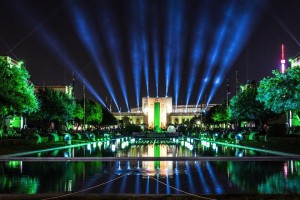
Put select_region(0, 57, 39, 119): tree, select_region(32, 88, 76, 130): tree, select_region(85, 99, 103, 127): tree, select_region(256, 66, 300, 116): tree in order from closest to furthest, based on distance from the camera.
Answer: select_region(0, 57, 39, 119): tree, select_region(256, 66, 300, 116): tree, select_region(32, 88, 76, 130): tree, select_region(85, 99, 103, 127): tree

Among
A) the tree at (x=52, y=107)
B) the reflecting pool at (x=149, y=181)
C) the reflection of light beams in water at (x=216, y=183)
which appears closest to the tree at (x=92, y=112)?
the tree at (x=52, y=107)

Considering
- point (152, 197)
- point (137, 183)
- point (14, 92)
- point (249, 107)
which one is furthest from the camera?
point (249, 107)

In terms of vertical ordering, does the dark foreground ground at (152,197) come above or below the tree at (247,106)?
below

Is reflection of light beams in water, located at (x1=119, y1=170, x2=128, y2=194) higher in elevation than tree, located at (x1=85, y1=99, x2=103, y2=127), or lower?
lower

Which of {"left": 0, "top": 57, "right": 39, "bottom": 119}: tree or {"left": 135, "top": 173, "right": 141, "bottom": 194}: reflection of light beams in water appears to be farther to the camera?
{"left": 0, "top": 57, "right": 39, "bottom": 119}: tree

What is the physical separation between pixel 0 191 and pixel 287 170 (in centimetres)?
1258

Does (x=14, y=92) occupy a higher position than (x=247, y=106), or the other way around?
(x=14, y=92)

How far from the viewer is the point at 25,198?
13.0 meters

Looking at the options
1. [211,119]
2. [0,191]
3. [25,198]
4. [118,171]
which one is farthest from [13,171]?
[211,119]

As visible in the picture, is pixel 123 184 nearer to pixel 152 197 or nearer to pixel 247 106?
pixel 152 197

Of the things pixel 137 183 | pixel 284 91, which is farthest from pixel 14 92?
pixel 137 183

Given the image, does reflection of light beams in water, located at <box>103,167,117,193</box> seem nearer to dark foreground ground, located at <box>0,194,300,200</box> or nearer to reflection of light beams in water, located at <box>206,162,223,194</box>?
dark foreground ground, located at <box>0,194,300,200</box>

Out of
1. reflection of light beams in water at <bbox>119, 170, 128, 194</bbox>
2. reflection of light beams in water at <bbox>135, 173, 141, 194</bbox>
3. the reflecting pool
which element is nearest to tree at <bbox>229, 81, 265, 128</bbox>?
the reflecting pool

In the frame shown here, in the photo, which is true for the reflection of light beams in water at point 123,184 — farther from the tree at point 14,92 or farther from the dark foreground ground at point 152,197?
the tree at point 14,92
